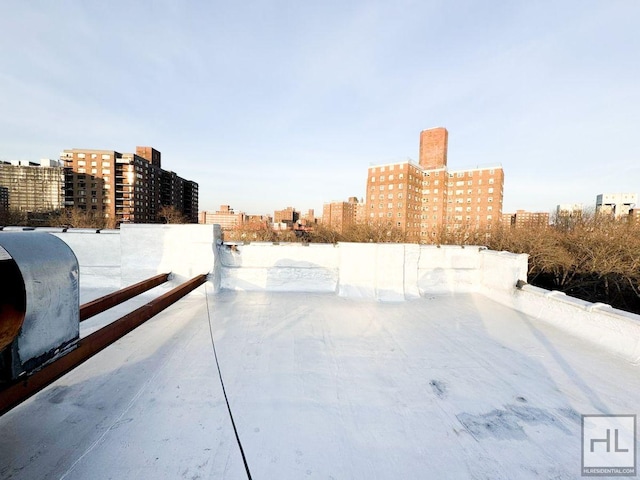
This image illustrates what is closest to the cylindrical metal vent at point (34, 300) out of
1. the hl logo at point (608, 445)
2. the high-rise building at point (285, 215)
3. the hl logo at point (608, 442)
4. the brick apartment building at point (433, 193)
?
the hl logo at point (608, 445)

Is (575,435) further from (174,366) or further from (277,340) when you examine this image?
(174,366)

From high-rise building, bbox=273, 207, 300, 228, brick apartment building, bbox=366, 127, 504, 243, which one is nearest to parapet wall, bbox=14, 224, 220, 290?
brick apartment building, bbox=366, 127, 504, 243

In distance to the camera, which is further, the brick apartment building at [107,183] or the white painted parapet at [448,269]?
the brick apartment building at [107,183]

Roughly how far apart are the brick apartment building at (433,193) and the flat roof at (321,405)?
62.3 m

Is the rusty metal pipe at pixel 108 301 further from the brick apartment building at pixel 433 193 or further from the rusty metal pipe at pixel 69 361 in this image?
the brick apartment building at pixel 433 193

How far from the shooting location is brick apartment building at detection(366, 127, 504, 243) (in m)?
66.1

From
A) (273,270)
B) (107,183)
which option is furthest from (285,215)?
(273,270)

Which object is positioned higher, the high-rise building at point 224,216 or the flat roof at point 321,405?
Answer: the high-rise building at point 224,216

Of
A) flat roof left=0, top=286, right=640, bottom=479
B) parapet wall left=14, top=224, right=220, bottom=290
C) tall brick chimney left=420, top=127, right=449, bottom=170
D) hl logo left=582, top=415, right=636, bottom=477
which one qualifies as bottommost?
hl logo left=582, top=415, right=636, bottom=477

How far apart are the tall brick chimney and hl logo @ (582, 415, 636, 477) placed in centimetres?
8246

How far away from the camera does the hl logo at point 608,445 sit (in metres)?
1.61

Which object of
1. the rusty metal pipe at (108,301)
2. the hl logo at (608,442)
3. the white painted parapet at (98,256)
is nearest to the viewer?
the hl logo at (608,442)

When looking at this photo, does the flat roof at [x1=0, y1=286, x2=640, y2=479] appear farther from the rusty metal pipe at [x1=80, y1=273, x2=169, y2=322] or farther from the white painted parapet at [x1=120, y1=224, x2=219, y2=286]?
the white painted parapet at [x1=120, y1=224, x2=219, y2=286]

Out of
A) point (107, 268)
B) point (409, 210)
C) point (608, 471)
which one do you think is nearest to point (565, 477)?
point (608, 471)
